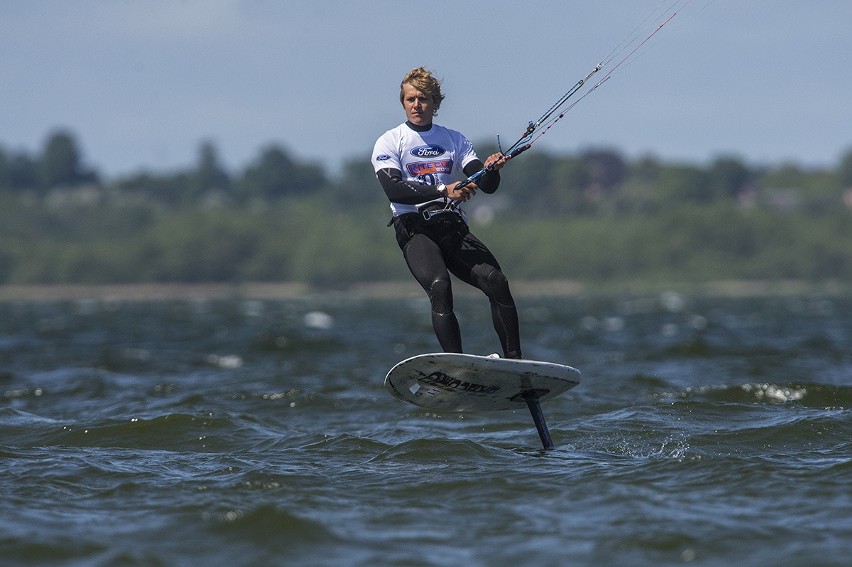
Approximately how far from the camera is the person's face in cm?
1022

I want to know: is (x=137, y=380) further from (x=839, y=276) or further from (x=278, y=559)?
(x=839, y=276)

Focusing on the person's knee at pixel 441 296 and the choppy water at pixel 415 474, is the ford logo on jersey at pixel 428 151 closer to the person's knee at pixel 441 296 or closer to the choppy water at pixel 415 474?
the person's knee at pixel 441 296

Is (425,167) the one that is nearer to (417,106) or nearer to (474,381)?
(417,106)

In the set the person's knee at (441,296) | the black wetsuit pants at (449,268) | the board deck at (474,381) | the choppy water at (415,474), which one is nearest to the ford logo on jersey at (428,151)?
the black wetsuit pants at (449,268)

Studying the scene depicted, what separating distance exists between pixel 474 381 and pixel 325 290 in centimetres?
16929

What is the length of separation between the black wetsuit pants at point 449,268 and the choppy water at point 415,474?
90 centimetres

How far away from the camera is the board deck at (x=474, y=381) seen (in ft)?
32.6

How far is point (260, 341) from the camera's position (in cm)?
2762

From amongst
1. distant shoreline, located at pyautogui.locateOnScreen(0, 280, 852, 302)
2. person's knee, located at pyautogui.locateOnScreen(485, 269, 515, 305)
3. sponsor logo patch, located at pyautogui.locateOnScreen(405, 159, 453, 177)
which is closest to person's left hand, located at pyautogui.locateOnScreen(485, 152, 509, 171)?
sponsor logo patch, located at pyautogui.locateOnScreen(405, 159, 453, 177)

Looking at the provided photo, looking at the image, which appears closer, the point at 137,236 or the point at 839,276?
the point at 839,276

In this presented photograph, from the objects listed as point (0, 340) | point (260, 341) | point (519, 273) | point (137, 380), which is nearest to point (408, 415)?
point (137, 380)

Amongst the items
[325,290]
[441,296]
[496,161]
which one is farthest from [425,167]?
[325,290]

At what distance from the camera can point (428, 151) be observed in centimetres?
1025

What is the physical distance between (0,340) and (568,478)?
23622 mm
